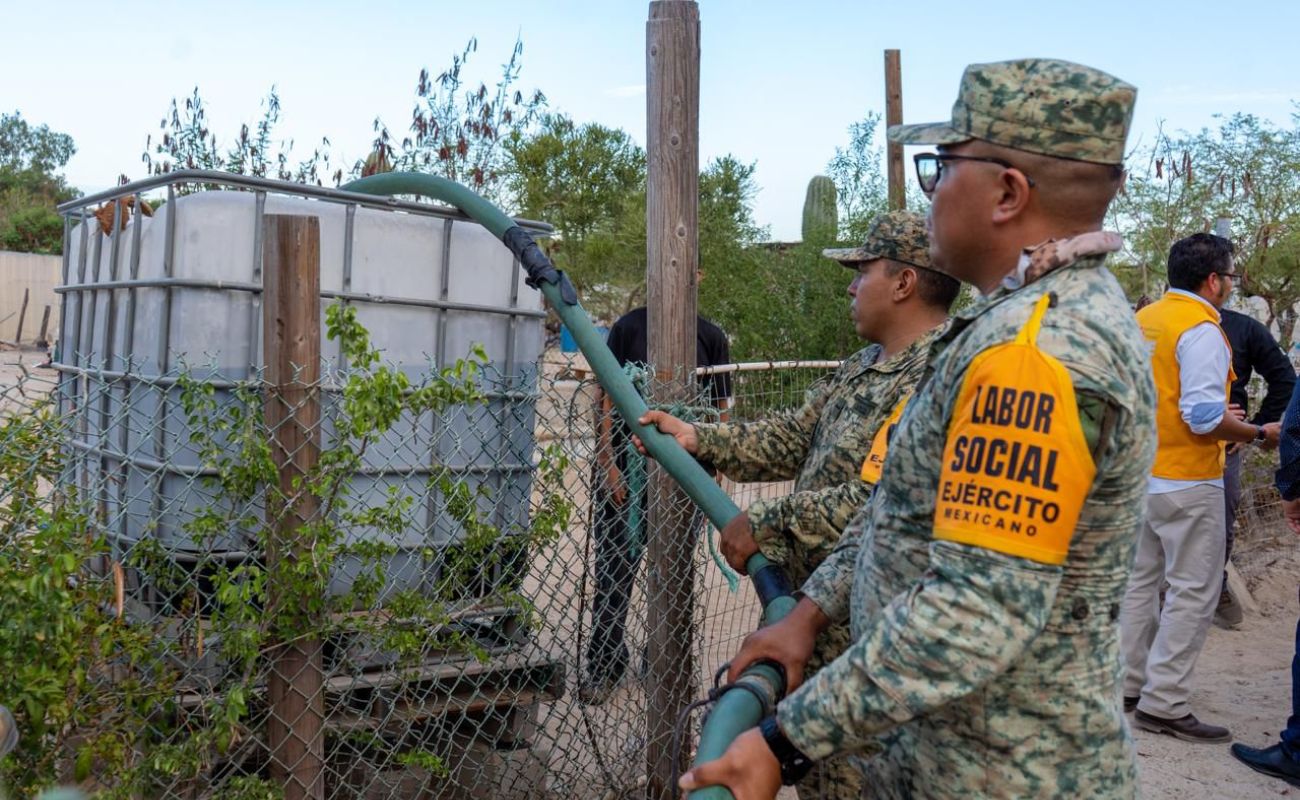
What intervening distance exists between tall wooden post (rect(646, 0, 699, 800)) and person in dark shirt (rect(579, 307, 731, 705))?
112 millimetres

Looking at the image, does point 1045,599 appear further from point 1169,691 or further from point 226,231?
point 1169,691

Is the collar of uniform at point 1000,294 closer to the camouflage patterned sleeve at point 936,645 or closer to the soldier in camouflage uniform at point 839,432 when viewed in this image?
the camouflage patterned sleeve at point 936,645

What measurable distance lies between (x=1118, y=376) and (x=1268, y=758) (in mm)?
3746

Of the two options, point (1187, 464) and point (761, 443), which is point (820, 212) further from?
point (761, 443)

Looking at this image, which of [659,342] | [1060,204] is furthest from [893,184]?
[1060,204]

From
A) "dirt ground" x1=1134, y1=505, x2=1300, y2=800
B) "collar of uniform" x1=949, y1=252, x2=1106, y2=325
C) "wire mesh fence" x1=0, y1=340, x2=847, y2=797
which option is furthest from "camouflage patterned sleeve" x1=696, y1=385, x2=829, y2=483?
"dirt ground" x1=1134, y1=505, x2=1300, y2=800

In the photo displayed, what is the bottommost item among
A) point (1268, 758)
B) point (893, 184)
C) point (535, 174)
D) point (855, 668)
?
point (1268, 758)

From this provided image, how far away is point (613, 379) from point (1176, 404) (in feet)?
9.60

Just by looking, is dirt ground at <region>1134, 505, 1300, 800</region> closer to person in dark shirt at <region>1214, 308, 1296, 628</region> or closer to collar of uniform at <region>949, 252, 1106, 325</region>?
person in dark shirt at <region>1214, 308, 1296, 628</region>

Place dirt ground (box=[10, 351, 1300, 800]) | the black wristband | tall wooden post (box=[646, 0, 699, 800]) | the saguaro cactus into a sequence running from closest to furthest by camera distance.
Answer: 1. the black wristband
2. tall wooden post (box=[646, 0, 699, 800])
3. dirt ground (box=[10, 351, 1300, 800])
4. the saguaro cactus

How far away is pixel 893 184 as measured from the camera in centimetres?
1004

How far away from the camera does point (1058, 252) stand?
160cm

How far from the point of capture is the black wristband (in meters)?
1.57

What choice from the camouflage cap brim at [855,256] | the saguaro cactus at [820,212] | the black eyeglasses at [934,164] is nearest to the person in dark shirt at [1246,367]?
the camouflage cap brim at [855,256]
